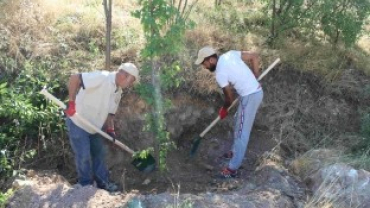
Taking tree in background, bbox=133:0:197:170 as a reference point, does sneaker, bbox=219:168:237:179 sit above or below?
below

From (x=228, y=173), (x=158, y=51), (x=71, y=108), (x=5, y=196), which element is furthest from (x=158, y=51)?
(x=5, y=196)

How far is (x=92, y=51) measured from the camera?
609 centimetres

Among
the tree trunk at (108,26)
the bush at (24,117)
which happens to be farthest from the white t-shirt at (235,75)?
the bush at (24,117)

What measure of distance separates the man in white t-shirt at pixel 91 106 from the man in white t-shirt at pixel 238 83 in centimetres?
91

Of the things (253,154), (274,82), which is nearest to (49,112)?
(253,154)

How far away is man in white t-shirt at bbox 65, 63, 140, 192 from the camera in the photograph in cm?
436

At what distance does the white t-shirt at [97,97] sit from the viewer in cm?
439

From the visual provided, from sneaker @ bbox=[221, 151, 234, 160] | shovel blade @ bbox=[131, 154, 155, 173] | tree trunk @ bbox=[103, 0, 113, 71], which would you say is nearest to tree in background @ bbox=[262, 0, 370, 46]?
sneaker @ bbox=[221, 151, 234, 160]

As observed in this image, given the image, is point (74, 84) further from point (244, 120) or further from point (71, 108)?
point (244, 120)

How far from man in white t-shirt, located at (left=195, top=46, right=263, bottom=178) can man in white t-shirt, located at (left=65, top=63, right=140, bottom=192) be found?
2.99ft

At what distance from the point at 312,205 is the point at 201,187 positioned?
4.36 feet

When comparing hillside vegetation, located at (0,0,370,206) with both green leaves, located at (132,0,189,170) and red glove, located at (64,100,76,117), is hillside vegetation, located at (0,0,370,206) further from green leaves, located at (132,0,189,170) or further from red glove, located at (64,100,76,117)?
red glove, located at (64,100,76,117)

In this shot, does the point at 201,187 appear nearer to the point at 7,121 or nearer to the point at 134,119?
the point at 134,119

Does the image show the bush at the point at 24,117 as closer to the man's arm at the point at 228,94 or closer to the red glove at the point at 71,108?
the red glove at the point at 71,108
